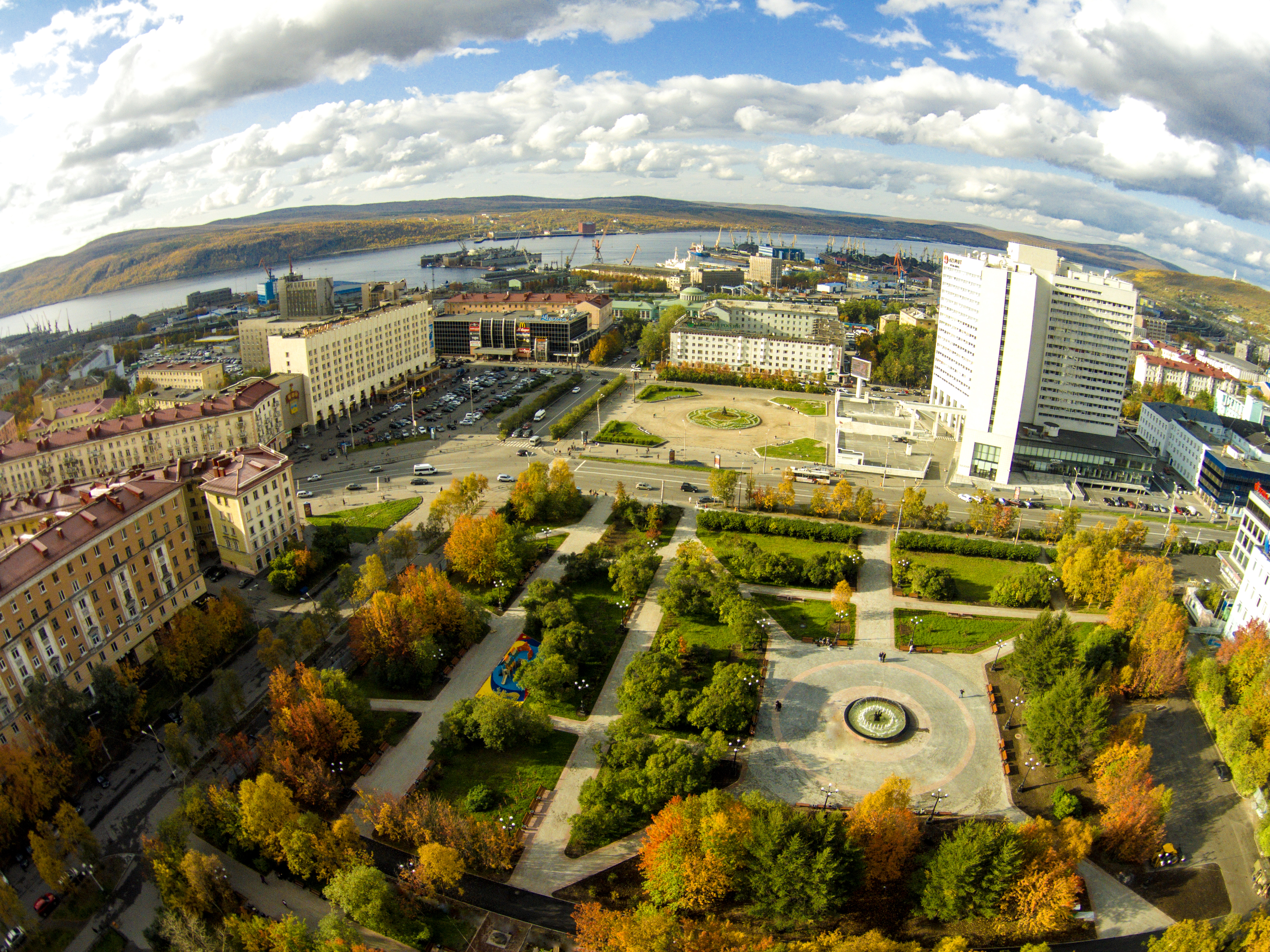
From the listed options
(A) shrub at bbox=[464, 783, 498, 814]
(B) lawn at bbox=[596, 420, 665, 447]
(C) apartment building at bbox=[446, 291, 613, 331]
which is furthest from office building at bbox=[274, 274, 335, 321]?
(A) shrub at bbox=[464, 783, 498, 814]

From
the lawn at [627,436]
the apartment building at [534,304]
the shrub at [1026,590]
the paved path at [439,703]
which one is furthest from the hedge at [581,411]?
the shrub at [1026,590]

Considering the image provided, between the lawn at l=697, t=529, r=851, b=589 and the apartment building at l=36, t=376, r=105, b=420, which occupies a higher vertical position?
the apartment building at l=36, t=376, r=105, b=420

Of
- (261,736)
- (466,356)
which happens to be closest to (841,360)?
(466,356)

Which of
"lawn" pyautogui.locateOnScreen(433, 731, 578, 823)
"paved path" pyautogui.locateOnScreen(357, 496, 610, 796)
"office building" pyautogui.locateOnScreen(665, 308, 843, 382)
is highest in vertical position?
"office building" pyautogui.locateOnScreen(665, 308, 843, 382)

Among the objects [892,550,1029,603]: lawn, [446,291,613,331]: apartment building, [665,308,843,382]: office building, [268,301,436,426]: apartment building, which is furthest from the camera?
[446,291,613,331]: apartment building

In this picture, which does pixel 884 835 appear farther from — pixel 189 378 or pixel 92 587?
pixel 189 378

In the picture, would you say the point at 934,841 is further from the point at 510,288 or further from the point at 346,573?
the point at 510,288

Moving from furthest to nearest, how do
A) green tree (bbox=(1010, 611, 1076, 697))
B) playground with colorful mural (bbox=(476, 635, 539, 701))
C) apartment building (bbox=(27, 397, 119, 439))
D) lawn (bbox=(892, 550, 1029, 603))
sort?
apartment building (bbox=(27, 397, 119, 439)), lawn (bbox=(892, 550, 1029, 603)), playground with colorful mural (bbox=(476, 635, 539, 701)), green tree (bbox=(1010, 611, 1076, 697))

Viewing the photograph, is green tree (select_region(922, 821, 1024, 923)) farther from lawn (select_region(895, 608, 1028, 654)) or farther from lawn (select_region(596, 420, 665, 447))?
lawn (select_region(596, 420, 665, 447))
